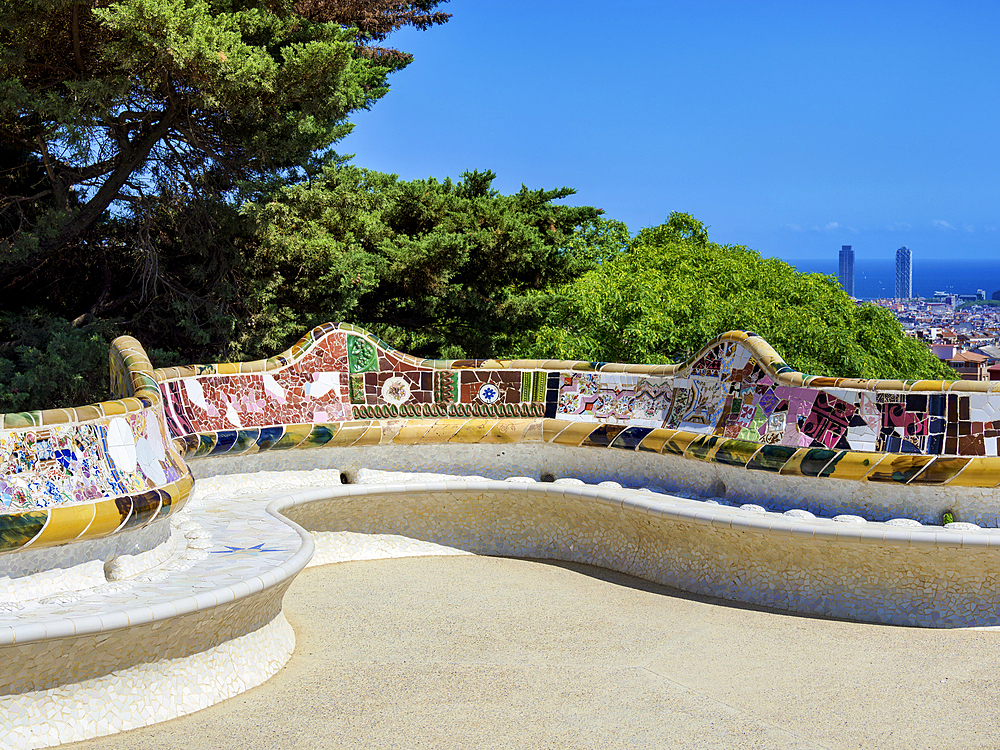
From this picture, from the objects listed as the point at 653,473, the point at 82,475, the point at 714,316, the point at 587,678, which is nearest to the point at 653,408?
the point at 653,473

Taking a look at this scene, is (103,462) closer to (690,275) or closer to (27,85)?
(27,85)

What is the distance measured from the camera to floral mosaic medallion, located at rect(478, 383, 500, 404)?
7.17 m

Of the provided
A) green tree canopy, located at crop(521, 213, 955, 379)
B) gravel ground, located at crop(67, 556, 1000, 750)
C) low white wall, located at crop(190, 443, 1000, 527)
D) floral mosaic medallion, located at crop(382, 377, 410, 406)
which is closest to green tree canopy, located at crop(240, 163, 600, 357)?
green tree canopy, located at crop(521, 213, 955, 379)

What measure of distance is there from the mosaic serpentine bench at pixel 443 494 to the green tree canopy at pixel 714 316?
451 centimetres

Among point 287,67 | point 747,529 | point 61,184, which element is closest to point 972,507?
point 747,529

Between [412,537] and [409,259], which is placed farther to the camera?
[409,259]

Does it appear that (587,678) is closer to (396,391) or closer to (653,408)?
(653,408)

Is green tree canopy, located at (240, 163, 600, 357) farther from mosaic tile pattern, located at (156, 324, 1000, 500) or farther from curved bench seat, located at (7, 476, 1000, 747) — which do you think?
curved bench seat, located at (7, 476, 1000, 747)

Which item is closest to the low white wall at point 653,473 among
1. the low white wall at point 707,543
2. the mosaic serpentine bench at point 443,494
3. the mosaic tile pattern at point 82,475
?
the mosaic serpentine bench at point 443,494

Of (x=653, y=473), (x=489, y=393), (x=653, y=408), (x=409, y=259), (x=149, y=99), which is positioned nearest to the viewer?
(x=653, y=473)

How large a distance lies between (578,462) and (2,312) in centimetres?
681

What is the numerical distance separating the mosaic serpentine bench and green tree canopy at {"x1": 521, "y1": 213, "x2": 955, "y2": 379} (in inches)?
178

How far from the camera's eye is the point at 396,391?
7.07m

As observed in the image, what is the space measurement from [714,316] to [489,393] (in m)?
5.86
